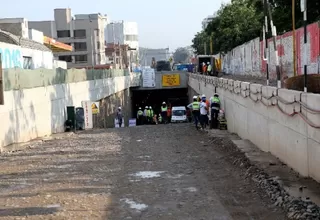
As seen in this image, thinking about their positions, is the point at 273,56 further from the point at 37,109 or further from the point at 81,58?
the point at 81,58

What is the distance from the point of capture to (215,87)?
24.2 m

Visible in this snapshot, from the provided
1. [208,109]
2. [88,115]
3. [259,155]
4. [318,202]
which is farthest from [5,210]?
[88,115]

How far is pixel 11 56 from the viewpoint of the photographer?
33.8m

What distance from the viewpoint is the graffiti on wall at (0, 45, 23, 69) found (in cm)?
3165

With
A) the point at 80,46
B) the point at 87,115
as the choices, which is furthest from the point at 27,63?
the point at 80,46

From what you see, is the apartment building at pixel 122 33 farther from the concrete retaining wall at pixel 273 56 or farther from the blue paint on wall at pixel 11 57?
the blue paint on wall at pixel 11 57

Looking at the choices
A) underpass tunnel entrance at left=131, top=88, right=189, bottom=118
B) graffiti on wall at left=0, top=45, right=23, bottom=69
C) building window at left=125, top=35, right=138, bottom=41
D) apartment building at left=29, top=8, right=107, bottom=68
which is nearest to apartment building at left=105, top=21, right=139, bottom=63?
building window at left=125, top=35, right=138, bottom=41

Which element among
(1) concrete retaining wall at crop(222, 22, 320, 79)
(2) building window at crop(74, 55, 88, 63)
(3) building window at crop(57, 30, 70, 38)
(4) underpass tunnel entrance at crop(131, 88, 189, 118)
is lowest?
(4) underpass tunnel entrance at crop(131, 88, 189, 118)

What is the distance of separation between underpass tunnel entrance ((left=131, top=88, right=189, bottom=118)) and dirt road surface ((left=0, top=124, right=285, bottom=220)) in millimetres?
59283

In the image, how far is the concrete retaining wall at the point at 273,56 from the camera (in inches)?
681

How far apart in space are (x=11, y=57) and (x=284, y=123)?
27.8 metres

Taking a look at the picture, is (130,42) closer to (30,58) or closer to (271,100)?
(30,58)

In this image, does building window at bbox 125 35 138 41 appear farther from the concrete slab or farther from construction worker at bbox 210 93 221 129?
the concrete slab

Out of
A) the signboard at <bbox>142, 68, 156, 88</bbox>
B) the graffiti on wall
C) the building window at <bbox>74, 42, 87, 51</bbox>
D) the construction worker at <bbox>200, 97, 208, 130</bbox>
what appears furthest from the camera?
the building window at <bbox>74, 42, 87, 51</bbox>
